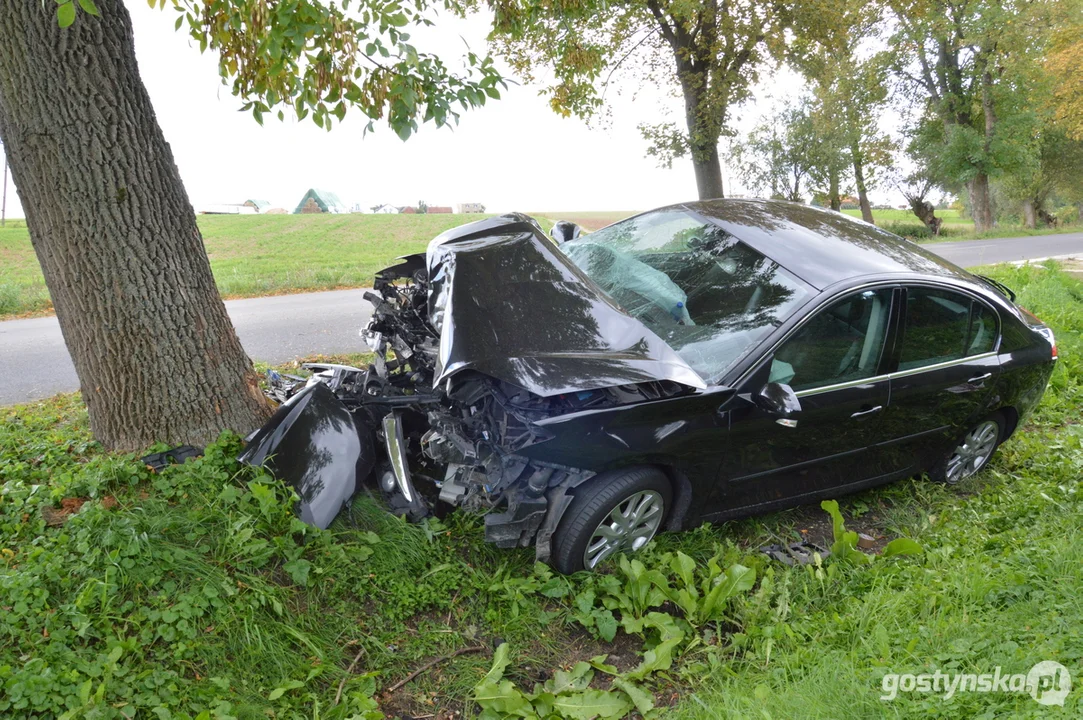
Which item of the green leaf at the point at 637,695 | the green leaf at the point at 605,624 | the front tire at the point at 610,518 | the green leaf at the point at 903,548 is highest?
the front tire at the point at 610,518

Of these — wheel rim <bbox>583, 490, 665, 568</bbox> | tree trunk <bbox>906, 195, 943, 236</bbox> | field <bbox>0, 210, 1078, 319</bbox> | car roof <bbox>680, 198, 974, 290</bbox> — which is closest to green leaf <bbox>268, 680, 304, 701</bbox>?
wheel rim <bbox>583, 490, 665, 568</bbox>

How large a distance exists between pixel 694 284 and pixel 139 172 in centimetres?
305

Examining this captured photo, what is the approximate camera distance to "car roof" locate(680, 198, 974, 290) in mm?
3797

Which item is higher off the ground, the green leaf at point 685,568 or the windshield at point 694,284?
the windshield at point 694,284

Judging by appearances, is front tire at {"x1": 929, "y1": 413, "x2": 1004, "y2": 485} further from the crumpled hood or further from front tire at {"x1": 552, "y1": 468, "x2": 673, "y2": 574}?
the crumpled hood

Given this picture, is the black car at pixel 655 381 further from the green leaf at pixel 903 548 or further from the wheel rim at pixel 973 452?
the green leaf at pixel 903 548

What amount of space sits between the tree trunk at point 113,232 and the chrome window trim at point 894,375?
312 cm

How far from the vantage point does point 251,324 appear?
8656 millimetres

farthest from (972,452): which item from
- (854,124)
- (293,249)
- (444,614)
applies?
(854,124)

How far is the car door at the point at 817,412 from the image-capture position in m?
3.48

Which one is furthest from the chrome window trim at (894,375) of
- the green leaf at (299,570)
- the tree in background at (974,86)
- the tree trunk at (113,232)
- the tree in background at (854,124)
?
the tree in background at (974,86)

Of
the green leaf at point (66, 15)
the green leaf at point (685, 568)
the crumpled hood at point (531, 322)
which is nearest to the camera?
the green leaf at point (66, 15)

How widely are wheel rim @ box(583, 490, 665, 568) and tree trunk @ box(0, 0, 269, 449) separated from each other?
6.85 feet

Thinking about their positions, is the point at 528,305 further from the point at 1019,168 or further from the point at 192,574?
the point at 1019,168
